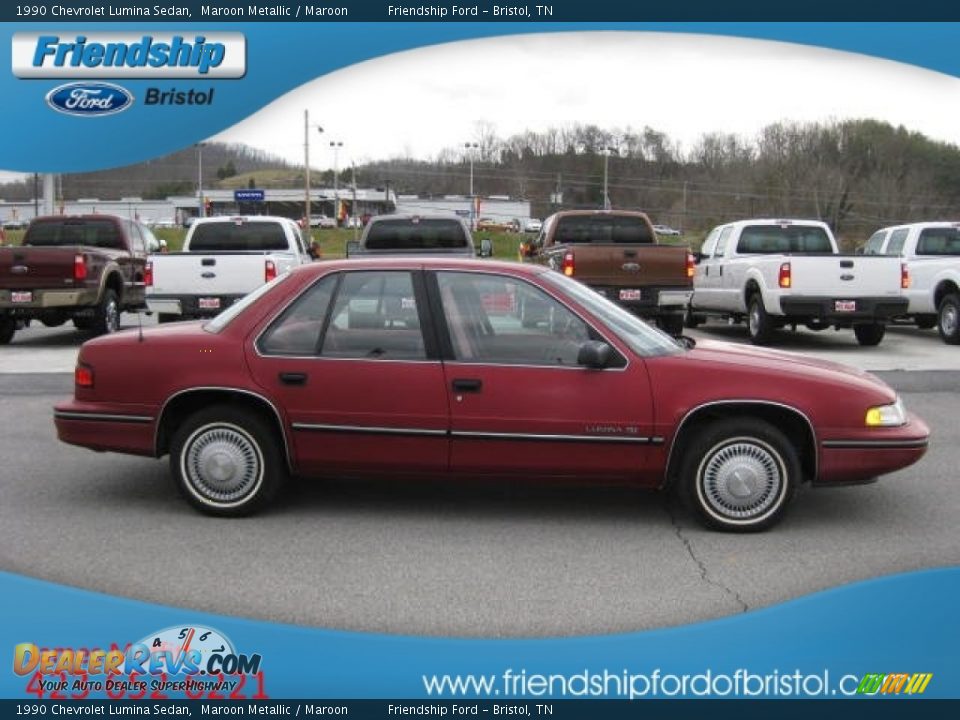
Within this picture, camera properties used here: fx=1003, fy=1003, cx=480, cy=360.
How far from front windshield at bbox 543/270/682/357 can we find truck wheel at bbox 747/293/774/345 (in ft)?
30.3

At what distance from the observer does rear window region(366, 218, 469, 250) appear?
51.2 feet

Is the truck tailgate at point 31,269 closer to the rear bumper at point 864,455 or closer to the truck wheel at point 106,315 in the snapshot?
the truck wheel at point 106,315

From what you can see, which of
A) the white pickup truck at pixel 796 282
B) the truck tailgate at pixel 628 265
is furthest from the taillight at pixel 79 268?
the white pickup truck at pixel 796 282

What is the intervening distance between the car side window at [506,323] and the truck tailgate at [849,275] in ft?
31.3

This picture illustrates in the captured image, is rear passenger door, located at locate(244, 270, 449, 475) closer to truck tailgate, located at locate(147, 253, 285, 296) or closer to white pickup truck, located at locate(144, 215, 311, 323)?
white pickup truck, located at locate(144, 215, 311, 323)

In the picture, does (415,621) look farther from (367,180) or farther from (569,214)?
(367,180)

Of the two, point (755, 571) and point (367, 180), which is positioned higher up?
point (367, 180)

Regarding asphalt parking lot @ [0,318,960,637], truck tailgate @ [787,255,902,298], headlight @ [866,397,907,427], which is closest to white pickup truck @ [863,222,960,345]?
truck tailgate @ [787,255,902,298]

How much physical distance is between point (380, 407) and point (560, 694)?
2260 mm

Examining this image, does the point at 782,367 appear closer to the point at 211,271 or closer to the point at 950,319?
the point at 211,271
